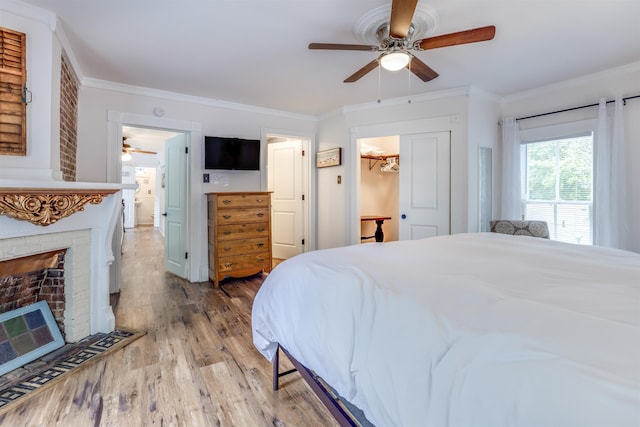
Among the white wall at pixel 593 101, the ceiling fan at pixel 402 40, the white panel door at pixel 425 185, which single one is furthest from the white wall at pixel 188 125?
the white wall at pixel 593 101

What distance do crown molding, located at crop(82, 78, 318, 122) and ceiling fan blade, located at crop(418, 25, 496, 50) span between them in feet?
8.93

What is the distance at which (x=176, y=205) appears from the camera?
13.6 ft

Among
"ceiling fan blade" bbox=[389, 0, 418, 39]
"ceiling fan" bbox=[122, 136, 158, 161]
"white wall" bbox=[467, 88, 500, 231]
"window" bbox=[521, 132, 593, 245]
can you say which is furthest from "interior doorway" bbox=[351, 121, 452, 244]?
"ceiling fan" bbox=[122, 136, 158, 161]

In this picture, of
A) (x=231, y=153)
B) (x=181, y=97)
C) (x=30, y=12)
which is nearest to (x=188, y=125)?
(x=181, y=97)

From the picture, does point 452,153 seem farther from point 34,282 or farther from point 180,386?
point 34,282

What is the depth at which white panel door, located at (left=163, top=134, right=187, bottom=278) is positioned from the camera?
3939mm

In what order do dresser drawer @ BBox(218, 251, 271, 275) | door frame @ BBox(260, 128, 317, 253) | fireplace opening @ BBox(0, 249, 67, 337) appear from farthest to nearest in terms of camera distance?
door frame @ BBox(260, 128, 317, 253), dresser drawer @ BBox(218, 251, 271, 275), fireplace opening @ BBox(0, 249, 67, 337)

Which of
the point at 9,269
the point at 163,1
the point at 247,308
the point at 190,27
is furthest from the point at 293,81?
the point at 9,269

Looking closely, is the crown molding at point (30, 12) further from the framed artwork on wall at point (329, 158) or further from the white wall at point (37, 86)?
the framed artwork on wall at point (329, 158)

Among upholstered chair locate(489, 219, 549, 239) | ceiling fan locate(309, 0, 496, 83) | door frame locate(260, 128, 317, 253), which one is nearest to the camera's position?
ceiling fan locate(309, 0, 496, 83)

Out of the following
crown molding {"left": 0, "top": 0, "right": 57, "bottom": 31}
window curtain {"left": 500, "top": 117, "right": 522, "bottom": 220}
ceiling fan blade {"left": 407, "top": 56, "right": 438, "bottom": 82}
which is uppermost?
crown molding {"left": 0, "top": 0, "right": 57, "bottom": 31}

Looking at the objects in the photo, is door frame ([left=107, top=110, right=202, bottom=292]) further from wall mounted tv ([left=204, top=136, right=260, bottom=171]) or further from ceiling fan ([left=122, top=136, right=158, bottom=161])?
ceiling fan ([left=122, top=136, right=158, bottom=161])

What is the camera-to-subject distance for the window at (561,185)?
3.20 metres

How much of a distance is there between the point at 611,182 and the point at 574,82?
3.82ft
